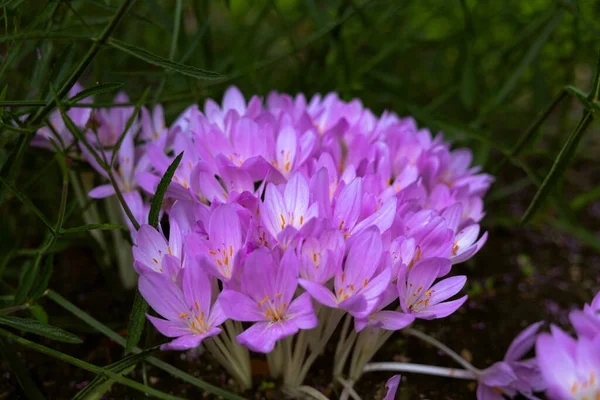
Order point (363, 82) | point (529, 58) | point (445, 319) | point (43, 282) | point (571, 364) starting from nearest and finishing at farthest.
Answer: point (571, 364), point (43, 282), point (445, 319), point (529, 58), point (363, 82)

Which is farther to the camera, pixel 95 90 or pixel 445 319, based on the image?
pixel 445 319

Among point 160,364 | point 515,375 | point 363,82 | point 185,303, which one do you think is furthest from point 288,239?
point 363,82

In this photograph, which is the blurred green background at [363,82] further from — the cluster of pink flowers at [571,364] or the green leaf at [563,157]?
the cluster of pink flowers at [571,364]

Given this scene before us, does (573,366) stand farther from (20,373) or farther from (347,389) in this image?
(20,373)

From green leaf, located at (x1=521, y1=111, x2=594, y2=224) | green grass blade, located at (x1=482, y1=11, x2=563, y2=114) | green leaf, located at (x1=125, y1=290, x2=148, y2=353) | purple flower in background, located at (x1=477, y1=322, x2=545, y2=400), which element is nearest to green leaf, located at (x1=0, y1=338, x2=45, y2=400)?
green leaf, located at (x1=125, y1=290, x2=148, y2=353)

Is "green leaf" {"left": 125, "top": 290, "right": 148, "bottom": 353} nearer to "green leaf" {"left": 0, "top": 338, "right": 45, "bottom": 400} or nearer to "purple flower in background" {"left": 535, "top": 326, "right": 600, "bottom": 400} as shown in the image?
"green leaf" {"left": 0, "top": 338, "right": 45, "bottom": 400}

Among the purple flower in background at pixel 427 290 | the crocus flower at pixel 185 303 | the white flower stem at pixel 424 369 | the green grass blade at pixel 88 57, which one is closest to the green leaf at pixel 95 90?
the green grass blade at pixel 88 57
